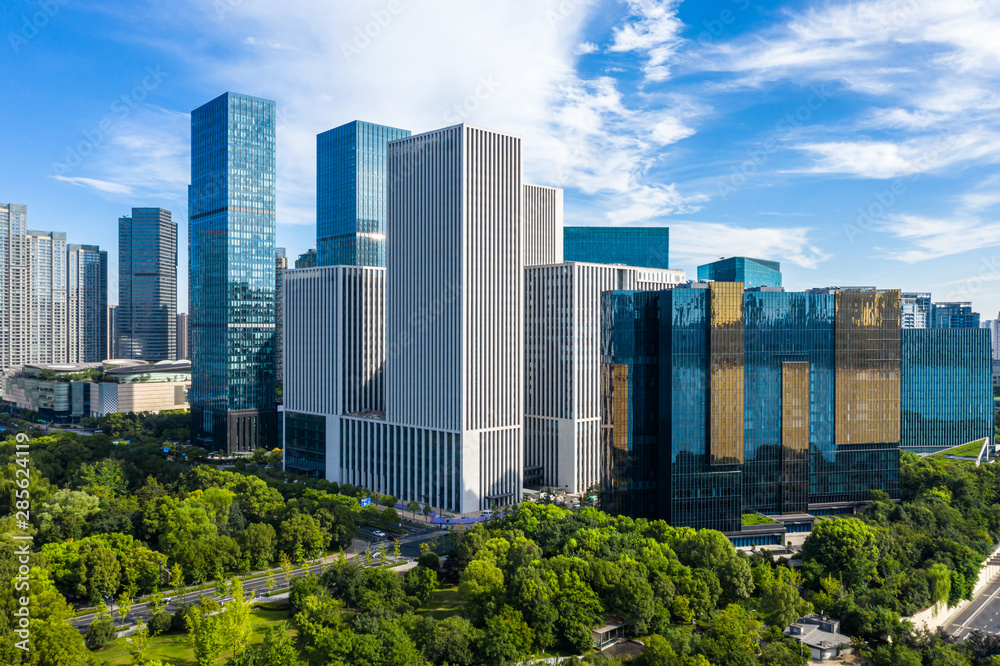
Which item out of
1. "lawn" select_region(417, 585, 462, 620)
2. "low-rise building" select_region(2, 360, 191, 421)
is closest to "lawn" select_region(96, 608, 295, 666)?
"lawn" select_region(417, 585, 462, 620)

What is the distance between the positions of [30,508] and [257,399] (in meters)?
66.2

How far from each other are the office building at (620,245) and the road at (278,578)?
68.4 m

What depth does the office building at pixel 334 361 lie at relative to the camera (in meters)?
117

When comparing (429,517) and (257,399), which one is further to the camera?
(257,399)

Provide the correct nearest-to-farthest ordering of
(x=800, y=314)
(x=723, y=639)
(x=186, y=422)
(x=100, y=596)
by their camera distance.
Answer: (x=723, y=639) < (x=100, y=596) < (x=800, y=314) < (x=186, y=422)

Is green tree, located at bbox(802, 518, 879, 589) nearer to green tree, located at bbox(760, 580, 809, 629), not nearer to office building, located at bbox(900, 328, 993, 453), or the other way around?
green tree, located at bbox(760, 580, 809, 629)

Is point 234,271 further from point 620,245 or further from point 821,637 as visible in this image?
point 821,637

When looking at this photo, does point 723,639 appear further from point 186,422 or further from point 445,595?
point 186,422

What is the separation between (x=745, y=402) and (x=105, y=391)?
6211 inches

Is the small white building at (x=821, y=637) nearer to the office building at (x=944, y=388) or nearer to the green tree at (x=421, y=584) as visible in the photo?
the green tree at (x=421, y=584)

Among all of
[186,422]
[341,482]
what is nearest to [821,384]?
[341,482]

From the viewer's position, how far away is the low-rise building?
18212 centimetres

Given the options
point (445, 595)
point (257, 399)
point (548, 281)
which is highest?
point (548, 281)

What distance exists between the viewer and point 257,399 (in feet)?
489
